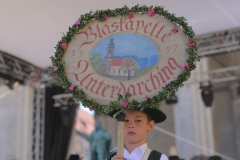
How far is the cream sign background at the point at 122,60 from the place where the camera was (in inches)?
103

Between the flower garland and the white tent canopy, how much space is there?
234 cm

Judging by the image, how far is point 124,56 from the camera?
106 inches

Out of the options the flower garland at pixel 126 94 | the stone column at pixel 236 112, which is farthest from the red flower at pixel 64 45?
the stone column at pixel 236 112

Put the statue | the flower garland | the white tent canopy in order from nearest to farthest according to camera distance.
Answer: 1. the flower garland
2. the white tent canopy
3. the statue

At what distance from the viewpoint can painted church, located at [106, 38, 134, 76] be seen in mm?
2666

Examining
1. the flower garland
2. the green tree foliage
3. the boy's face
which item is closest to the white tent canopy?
the flower garland

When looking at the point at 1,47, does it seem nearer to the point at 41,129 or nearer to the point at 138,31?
the point at 41,129

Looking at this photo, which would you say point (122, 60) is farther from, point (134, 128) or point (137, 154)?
point (137, 154)

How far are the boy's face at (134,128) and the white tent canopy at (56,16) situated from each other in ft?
8.36

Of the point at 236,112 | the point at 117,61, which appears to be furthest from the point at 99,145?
the point at 117,61

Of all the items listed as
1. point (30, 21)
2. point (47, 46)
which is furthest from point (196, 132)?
point (30, 21)

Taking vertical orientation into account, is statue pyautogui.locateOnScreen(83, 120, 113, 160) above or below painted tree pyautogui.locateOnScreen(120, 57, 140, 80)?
below

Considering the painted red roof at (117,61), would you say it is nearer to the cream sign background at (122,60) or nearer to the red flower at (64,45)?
the cream sign background at (122,60)

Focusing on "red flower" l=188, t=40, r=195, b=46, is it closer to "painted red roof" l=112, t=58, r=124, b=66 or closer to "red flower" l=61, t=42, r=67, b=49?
"painted red roof" l=112, t=58, r=124, b=66
